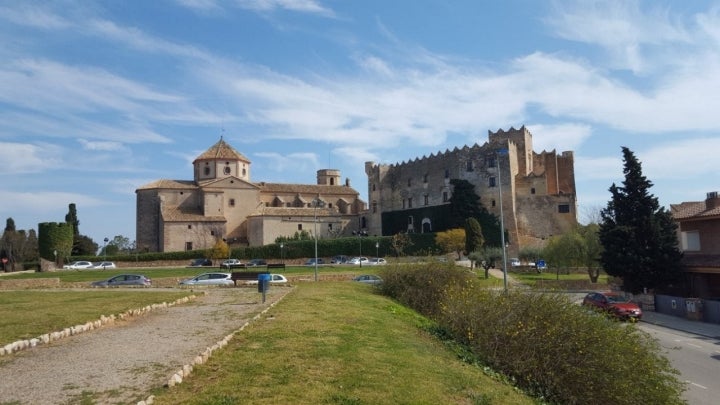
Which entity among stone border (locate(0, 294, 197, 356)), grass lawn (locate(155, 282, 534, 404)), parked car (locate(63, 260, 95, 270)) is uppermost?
parked car (locate(63, 260, 95, 270))

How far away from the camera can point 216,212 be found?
70000mm

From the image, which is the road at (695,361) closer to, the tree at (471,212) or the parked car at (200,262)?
the tree at (471,212)

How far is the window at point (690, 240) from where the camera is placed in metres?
33.7

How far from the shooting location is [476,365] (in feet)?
43.3

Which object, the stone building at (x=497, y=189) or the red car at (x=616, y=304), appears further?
the stone building at (x=497, y=189)

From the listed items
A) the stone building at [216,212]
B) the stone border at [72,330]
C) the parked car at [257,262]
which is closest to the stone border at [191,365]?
the stone border at [72,330]

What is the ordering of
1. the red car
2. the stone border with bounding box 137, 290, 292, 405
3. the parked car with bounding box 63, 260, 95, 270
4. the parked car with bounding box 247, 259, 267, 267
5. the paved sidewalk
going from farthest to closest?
the parked car with bounding box 247, 259, 267, 267 < the parked car with bounding box 63, 260, 95, 270 < the red car < the paved sidewalk < the stone border with bounding box 137, 290, 292, 405

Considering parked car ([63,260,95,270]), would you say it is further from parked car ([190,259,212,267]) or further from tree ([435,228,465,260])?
tree ([435,228,465,260])

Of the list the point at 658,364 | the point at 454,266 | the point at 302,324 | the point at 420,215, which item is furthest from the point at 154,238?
the point at 658,364

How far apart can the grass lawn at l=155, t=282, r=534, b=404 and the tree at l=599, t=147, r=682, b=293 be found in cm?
2384

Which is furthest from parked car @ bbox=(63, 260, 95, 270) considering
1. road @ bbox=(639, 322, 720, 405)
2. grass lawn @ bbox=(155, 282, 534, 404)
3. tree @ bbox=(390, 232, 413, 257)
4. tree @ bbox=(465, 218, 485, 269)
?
road @ bbox=(639, 322, 720, 405)

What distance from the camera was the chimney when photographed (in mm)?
34275

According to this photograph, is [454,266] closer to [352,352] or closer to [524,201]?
[352,352]

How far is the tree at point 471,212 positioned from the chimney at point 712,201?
31611 millimetres
